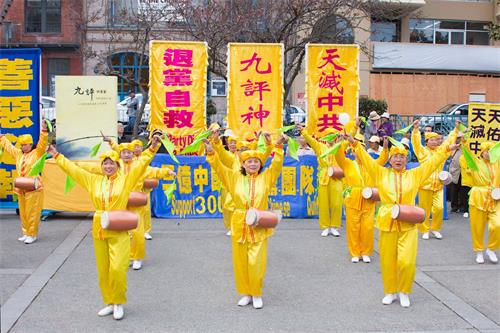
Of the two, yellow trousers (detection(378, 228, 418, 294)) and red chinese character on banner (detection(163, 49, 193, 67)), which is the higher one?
red chinese character on banner (detection(163, 49, 193, 67))

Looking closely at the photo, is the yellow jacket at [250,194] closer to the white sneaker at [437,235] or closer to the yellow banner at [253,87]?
the white sneaker at [437,235]

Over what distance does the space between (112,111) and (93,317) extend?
6018 mm

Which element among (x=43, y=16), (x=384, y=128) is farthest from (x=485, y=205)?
(x=43, y=16)

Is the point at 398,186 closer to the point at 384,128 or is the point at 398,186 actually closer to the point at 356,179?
the point at 356,179

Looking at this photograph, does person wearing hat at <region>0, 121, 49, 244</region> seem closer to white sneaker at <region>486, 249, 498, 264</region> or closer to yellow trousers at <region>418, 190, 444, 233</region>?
yellow trousers at <region>418, 190, 444, 233</region>

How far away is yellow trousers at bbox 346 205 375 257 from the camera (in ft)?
25.7

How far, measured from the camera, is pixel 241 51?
1084cm

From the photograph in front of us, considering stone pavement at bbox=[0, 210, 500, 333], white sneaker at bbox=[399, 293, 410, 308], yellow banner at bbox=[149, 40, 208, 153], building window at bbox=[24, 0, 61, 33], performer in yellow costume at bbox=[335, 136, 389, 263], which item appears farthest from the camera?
building window at bbox=[24, 0, 61, 33]

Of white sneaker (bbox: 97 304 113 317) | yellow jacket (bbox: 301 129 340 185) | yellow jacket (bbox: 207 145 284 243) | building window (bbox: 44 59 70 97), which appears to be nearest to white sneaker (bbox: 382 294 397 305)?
yellow jacket (bbox: 207 145 284 243)

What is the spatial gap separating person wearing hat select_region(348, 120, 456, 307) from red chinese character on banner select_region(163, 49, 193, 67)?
18.9 ft

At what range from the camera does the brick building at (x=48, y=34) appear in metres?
28.0

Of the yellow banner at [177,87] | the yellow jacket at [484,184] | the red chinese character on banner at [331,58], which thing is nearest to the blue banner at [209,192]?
the yellow banner at [177,87]

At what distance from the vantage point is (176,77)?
10859 mm

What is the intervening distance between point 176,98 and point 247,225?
18.0ft
